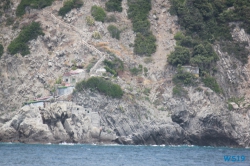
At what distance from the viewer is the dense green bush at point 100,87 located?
107 m

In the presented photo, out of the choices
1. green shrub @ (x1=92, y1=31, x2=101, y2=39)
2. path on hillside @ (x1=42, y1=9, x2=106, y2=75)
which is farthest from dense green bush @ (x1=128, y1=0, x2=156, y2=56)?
path on hillside @ (x1=42, y1=9, x2=106, y2=75)

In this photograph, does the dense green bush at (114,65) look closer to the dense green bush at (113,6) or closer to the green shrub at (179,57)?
the green shrub at (179,57)

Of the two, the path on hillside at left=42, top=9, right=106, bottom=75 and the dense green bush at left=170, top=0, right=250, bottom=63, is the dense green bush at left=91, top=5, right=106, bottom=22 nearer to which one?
the path on hillside at left=42, top=9, right=106, bottom=75

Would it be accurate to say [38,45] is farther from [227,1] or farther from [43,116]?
[227,1]

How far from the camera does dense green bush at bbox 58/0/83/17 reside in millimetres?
118312

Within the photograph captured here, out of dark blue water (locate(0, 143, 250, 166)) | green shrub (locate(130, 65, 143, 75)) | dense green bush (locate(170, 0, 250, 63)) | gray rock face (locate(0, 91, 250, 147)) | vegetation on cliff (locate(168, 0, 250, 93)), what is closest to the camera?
dark blue water (locate(0, 143, 250, 166))

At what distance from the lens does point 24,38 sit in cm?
11525

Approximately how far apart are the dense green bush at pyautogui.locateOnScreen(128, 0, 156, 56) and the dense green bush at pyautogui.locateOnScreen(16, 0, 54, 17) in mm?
9616

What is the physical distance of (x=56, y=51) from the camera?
374 ft

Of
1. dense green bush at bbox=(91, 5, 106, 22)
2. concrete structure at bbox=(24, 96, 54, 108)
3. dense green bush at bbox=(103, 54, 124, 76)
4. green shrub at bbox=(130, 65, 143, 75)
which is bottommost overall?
concrete structure at bbox=(24, 96, 54, 108)

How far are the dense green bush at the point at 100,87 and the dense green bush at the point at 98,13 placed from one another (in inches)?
462

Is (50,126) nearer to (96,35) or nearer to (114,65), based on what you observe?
(114,65)

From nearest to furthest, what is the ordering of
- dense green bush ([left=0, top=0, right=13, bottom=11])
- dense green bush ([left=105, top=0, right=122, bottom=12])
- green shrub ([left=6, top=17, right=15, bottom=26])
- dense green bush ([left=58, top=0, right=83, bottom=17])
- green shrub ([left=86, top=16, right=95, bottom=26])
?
green shrub ([left=86, top=16, right=95, bottom=26]) → dense green bush ([left=58, top=0, right=83, bottom=17]) → green shrub ([left=6, top=17, right=15, bottom=26]) → dense green bush ([left=105, top=0, right=122, bottom=12]) → dense green bush ([left=0, top=0, right=13, bottom=11])

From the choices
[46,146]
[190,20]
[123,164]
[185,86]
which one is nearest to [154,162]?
[123,164]
